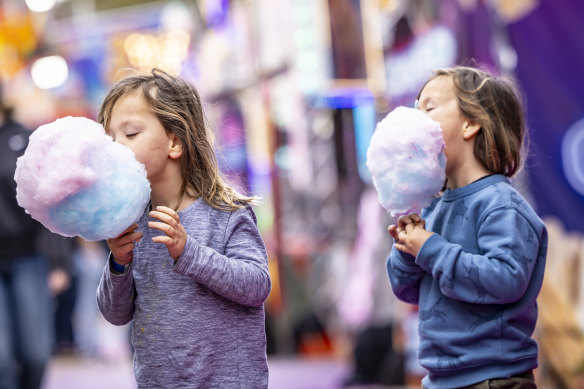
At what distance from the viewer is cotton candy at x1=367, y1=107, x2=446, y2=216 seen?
219 cm

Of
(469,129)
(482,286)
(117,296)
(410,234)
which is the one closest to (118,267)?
(117,296)

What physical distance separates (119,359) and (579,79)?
8.06 metres

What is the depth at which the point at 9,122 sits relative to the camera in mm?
4418

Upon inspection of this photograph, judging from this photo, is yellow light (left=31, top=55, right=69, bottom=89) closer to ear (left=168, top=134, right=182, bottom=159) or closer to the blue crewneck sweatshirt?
ear (left=168, top=134, right=182, bottom=159)

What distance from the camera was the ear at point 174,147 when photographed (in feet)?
7.22

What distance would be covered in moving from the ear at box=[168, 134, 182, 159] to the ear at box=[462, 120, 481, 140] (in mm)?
846

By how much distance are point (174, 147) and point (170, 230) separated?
1.14ft

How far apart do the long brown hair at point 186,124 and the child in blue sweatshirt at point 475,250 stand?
539mm

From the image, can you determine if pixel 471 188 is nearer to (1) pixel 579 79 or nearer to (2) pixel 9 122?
(1) pixel 579 79

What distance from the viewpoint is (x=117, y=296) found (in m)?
2.16

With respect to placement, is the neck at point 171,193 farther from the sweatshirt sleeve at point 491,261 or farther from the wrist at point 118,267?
the sweatshirt sleeve at point 491,261

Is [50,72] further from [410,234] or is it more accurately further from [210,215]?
[410,234]

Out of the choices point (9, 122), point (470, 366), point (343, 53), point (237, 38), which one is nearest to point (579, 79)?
point (470, 366)

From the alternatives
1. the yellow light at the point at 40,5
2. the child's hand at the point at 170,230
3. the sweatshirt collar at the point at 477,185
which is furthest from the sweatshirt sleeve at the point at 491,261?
the yellow light at the point at 40,5
